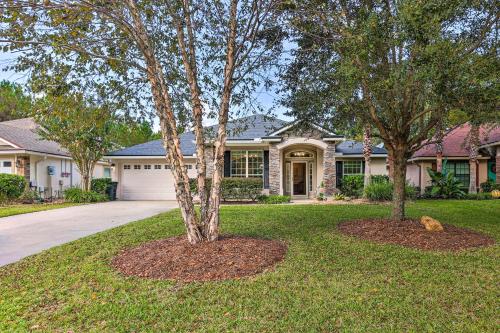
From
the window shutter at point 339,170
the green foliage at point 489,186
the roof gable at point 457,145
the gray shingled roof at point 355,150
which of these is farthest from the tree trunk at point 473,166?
the window shutter at point 339,170

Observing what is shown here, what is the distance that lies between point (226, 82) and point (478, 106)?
4.62 m

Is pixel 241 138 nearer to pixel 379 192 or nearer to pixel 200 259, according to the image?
pixel 379 192

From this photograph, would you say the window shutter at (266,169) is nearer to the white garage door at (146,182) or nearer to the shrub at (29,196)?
the white garage door at (146,182)

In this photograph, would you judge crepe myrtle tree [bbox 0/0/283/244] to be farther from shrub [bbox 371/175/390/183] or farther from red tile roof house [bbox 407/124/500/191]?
red tile roof house [bbox 407/124/500/191]

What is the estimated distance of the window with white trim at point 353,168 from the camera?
64.0 feet

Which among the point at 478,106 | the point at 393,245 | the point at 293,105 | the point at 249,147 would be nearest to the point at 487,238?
the point at 393,245

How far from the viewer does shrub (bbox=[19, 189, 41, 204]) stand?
16852 millimetres

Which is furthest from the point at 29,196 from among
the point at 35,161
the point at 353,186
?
the point at 353,186

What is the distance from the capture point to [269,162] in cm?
1755

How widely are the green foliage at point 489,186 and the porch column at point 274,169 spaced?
35.7ft

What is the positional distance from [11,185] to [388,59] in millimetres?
16930

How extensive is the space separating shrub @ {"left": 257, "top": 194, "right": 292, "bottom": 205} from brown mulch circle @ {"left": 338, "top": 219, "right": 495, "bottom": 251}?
7204 millimetres

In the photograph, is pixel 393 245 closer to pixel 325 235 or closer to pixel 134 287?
pixel 325 235

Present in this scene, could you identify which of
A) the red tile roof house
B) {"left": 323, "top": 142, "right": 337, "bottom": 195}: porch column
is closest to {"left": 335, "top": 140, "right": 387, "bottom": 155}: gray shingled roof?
{"left": 323, "top": 142, "right": 337, "bottom": 195}: porch column
